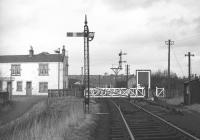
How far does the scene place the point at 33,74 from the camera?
209 feet

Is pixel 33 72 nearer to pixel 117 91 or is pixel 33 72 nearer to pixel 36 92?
pixel 36 92

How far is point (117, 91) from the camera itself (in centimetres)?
5097

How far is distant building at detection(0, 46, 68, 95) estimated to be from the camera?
62875 mm

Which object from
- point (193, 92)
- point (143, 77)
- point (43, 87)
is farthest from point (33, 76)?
point (193, 92)

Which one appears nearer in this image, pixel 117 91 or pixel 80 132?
pixel 80 132

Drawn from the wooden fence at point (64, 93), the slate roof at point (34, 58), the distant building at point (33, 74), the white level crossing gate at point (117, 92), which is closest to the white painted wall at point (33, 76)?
the distant building at point (33, 74)

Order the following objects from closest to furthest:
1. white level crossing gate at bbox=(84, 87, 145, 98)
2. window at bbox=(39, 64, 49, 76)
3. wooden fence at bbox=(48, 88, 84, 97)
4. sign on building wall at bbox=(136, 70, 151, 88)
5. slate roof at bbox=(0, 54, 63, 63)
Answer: white level crossing gate at bbox=(84, 87, 145, 98) → wooden fence at bbox=(48, 88, 84, 97) → sign on building wall at bbox=(136, 70, 151, 88) → window at bbox=(39, 64, 49, 76) → slate roof at bbox=(0, 54, 63, 63)

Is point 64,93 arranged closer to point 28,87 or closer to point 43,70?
point 43,70

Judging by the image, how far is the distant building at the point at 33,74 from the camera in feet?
206

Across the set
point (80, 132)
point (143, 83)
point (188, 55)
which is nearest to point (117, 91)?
point (143, 83)

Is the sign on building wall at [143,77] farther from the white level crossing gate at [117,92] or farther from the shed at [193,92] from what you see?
the shed at [193,92]

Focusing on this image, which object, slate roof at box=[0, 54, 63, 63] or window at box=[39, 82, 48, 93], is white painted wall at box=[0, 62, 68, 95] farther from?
slate roof at box=[0, 54, 63, 63]

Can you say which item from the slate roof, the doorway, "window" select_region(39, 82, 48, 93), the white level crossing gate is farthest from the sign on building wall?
the doorway

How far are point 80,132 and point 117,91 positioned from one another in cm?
3661
